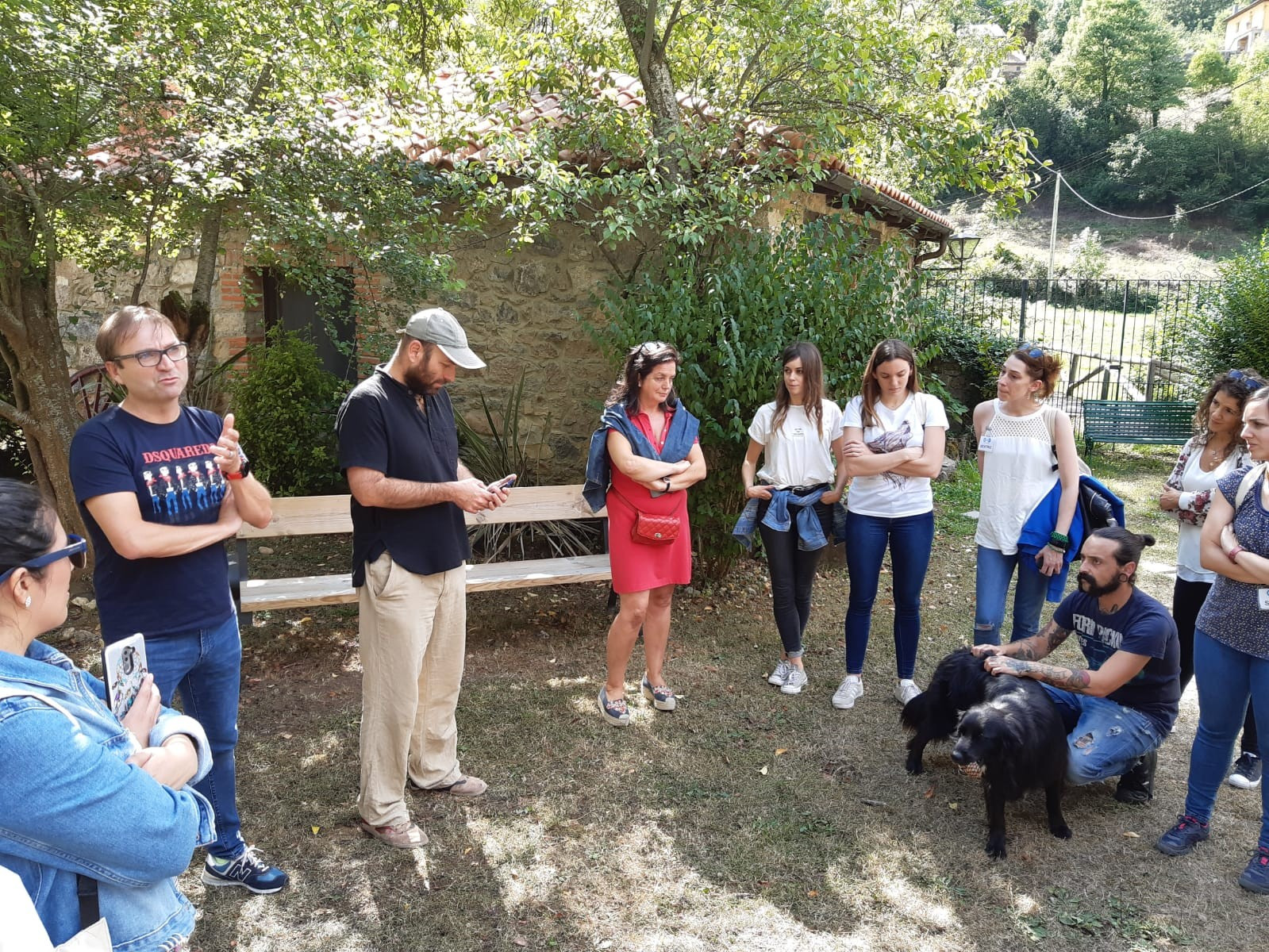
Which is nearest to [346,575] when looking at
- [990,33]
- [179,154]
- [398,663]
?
[398,663]

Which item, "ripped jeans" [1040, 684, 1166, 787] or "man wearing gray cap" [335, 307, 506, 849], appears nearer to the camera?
"man wearing gray cap" [335, 307, 506, 849]

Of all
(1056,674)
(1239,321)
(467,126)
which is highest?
(467,126)

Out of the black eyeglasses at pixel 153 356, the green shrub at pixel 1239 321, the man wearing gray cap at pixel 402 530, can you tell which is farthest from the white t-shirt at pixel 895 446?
the green shrub at pixel 1239 321

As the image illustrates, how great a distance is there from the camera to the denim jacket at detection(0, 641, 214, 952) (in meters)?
1.22

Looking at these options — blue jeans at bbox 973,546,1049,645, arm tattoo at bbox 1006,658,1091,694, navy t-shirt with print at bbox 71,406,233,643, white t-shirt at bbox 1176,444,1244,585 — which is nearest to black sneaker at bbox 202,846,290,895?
navy t-shirt with print at bbox 71,406,233,643

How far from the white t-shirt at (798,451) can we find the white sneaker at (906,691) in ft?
3.68

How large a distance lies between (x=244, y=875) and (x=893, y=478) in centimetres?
320

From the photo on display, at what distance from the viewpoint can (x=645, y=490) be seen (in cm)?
408

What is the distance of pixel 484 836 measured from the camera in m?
3.33

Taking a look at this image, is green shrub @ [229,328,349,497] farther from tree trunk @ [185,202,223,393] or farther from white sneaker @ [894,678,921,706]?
white sneaker @ [894,678,921,706]

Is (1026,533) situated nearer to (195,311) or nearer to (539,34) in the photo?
(539,34)

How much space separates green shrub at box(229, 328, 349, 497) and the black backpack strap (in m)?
6.06

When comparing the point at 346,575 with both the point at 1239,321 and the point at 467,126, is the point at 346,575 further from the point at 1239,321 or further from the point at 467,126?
the point at 1239,321

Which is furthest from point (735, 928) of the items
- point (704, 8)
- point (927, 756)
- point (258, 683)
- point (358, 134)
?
point (704, 8)
